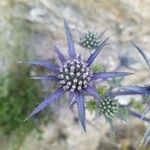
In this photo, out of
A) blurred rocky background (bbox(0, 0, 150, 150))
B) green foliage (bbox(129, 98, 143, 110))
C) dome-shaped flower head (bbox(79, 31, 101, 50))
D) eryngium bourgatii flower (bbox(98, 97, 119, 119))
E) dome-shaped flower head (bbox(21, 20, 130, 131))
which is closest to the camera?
dome-shaped flower head (bbox(21, 20, 130, 131))

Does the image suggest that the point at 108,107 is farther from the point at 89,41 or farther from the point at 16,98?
the point at 16,98

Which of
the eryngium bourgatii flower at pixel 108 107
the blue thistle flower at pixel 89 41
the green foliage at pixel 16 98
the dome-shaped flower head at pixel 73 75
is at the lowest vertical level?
the green foliage at pixel 16 98

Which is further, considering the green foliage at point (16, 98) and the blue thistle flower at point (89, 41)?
the green foliage at point (16, 98)

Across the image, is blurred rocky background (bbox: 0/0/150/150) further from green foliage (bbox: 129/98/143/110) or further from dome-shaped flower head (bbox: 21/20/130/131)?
dome-shaped flower head (bbox: 21/20/130/131)

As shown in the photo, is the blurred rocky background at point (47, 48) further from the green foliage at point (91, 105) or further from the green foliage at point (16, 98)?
the green foliage at point (91, 105)

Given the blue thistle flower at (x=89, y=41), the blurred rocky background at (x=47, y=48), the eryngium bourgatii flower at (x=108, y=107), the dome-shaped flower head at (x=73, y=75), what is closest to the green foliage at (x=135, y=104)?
the blurred rocky background at (x=47, y=48)

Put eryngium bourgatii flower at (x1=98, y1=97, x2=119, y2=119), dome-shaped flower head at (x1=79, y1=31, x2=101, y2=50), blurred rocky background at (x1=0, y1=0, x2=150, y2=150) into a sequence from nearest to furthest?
eryngium bourgatii flower at (x1=98, y1=97, x2=119, y2=119) → dome-shaped flower head at (x1=79, y1=31, x2=101, y2=50) → blurred rocky background at (x1=0, y1=0, x2=150, y2=150)

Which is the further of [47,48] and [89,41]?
[47,48]

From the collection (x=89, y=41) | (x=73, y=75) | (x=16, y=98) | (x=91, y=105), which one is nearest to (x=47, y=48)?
(x=16, y=98)

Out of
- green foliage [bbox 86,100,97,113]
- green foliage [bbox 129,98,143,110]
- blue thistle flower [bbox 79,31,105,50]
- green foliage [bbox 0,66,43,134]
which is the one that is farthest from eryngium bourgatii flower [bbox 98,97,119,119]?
green foliage [bbox 0,66,43,134]
